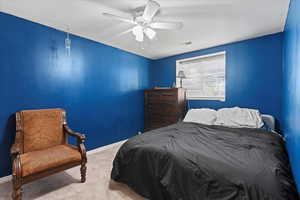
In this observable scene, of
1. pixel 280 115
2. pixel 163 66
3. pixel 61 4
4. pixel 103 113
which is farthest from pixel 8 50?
pixel 280 115

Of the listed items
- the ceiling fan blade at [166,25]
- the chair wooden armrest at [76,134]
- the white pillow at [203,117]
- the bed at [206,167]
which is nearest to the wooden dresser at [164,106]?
the white pillow at [203,117]

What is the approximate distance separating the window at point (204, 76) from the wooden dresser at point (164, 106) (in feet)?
1.23

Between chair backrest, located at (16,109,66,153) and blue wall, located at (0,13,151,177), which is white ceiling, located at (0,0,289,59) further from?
chair backrest, located at (16,109,66,153)

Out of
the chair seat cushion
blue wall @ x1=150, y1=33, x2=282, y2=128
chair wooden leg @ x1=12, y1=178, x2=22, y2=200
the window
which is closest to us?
chair wooden leg @ x1=12, y1=178, x2=22, y2=200

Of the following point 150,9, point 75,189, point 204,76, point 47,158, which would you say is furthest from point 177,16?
point 75,189

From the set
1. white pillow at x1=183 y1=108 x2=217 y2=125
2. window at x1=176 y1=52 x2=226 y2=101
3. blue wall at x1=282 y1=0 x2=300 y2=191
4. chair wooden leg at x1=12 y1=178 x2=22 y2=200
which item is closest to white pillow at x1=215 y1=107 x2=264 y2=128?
white pillow at x1=183 y1=108 x2=217 y2=125

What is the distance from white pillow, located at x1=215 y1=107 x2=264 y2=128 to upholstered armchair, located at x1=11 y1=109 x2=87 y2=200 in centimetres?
237

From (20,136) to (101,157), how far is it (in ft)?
4.37

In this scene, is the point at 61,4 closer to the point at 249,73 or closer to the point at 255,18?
the point at 255,18

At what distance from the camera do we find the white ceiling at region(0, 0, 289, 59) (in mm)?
1772

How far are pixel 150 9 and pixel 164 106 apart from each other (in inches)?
89.5

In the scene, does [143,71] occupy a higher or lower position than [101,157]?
higher

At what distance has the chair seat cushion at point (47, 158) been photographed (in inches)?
61.3

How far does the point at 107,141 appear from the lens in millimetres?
3221
